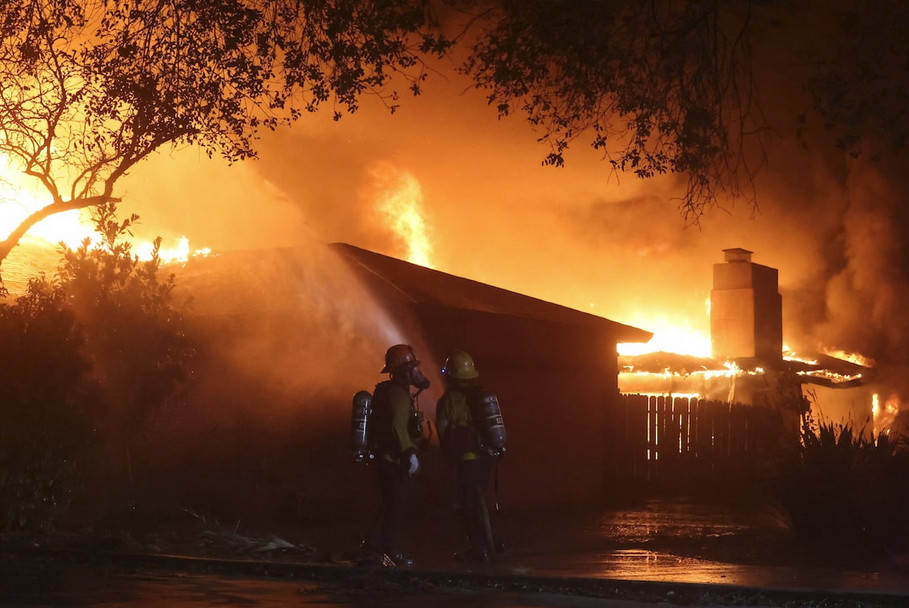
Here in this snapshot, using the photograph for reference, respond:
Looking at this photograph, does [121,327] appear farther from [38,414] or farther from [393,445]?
[393,445]

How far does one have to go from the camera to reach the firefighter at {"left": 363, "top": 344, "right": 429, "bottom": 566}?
10.7m

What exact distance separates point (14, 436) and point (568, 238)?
3850 centimetres

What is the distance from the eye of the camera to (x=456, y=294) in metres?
17.2

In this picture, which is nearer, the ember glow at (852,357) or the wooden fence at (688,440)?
the wooden fence at (688,440)

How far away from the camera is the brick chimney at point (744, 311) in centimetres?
3788

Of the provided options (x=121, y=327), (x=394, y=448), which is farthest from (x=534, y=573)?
(x=121, y=327)

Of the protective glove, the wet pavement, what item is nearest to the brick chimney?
the wet pavement

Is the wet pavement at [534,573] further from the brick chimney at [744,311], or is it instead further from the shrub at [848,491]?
the brick chimney at [744,311]

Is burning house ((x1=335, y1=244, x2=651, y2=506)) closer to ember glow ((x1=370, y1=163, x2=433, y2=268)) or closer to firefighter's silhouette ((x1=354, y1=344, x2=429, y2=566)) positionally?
firefighter's silhouette ((x1=354, y1=344, x2=429, y2=566))

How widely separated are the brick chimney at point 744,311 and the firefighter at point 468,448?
27397 mm

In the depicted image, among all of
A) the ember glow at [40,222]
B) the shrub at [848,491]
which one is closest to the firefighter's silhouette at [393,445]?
the shrub at [848,491]

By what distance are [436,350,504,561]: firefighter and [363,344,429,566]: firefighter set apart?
40 cm

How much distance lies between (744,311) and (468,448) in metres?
28.3

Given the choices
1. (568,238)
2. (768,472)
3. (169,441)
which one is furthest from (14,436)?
(568,238)
